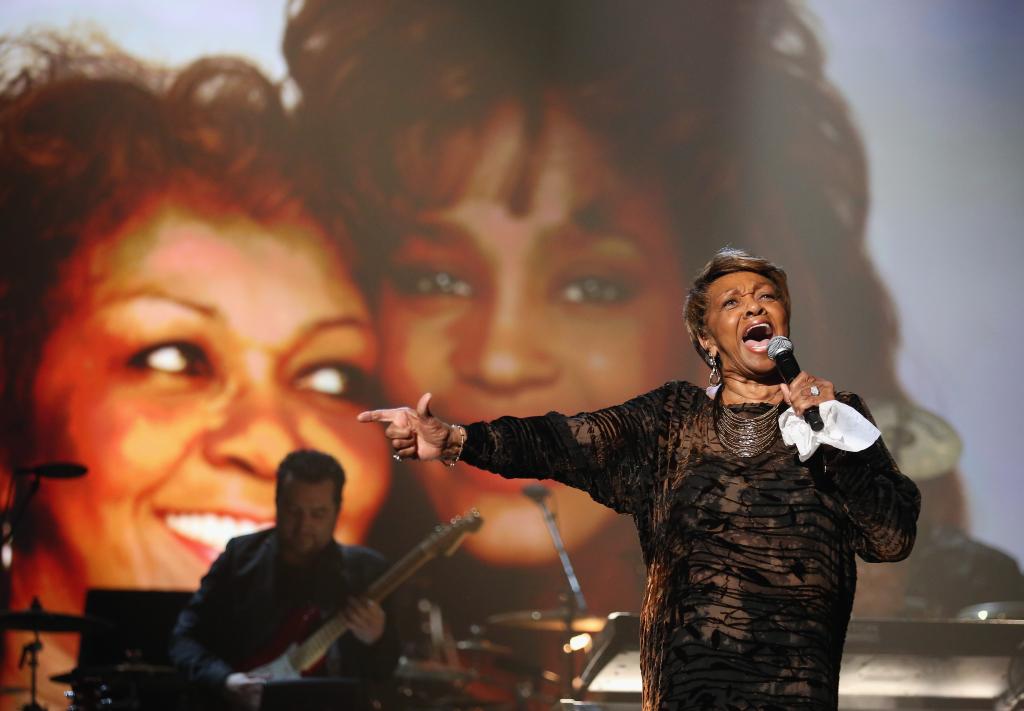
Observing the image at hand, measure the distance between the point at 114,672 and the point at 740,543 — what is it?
3.86m

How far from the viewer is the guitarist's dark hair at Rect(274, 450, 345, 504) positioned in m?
5.58

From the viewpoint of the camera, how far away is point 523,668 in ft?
18.3

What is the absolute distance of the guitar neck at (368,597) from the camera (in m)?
5.27

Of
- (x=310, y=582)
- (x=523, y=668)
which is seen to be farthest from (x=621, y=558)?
(x=310, y=582)

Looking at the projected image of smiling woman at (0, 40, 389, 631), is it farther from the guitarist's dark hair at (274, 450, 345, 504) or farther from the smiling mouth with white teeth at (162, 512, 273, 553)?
the guitarist's dark hair at (274, 450, 345, 504)

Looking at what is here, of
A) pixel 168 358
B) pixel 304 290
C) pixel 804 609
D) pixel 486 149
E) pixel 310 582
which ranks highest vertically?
pixel 486 149

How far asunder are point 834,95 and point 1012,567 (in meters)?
2.88

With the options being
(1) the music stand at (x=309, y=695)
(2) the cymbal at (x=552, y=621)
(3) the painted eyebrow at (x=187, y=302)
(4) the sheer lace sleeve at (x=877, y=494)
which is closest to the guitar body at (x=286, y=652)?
(1) the music stand at (x=309, y=695)

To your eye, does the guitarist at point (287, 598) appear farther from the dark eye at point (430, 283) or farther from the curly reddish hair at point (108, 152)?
the curly reddish hair at point (108, 152)

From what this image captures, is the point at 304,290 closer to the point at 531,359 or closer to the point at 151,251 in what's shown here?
the point at 151,251

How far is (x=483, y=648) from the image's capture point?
5.59 metres

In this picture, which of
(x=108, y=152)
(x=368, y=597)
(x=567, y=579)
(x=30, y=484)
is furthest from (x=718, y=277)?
(x=108, y=152)

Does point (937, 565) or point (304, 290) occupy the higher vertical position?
point (304, 290)

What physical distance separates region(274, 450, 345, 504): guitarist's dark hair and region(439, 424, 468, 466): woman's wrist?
3.69 metres
